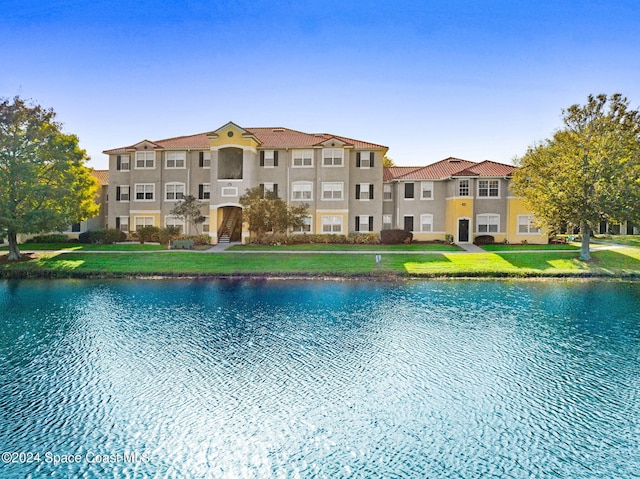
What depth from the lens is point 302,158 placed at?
42.2m

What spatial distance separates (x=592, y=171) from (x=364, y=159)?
18.5m

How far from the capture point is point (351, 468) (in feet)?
26.0

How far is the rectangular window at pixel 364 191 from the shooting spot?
42531 mm

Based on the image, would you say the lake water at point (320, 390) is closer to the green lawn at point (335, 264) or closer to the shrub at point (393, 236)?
the green lawn at point (335, 264)

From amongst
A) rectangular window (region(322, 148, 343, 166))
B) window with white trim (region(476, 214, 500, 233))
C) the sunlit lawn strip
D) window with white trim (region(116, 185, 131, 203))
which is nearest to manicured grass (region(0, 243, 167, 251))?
window with white trim (region(116, 185, 131, 203))

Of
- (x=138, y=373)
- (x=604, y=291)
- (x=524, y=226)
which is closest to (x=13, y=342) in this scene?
(x=138, y=373)

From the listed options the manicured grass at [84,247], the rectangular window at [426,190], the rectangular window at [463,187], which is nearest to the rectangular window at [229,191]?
the manicured grass at [84,247]

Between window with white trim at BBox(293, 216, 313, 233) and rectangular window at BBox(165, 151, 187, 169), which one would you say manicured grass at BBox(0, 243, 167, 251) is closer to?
rectangular window at BBox(165, 151, 187, 169)

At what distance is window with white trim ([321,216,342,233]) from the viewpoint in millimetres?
42094

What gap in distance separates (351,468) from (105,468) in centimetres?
421

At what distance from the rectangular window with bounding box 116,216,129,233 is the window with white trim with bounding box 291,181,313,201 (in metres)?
16.3

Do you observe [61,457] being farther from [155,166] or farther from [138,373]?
[155,166]

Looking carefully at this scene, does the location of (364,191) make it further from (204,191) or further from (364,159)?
(204,191)

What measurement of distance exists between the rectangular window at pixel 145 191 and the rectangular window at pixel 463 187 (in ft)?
91.5
